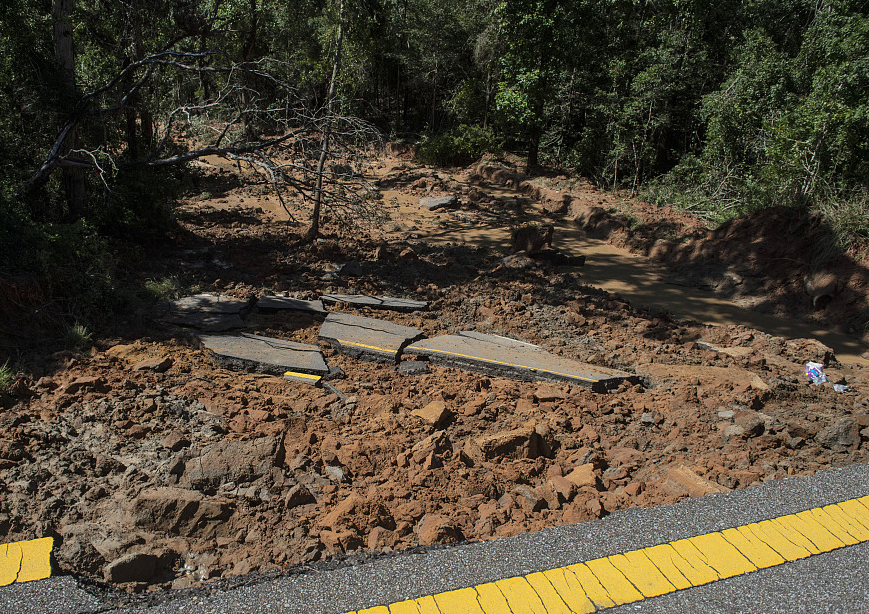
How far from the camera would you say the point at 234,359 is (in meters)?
4.82

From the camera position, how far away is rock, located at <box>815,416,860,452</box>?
346 cm

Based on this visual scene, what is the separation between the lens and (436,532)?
8.99ft

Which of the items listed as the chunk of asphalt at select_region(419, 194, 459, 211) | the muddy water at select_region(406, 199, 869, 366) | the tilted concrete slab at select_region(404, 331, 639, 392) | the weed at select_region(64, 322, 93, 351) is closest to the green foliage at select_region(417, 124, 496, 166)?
the chunk of asphalt at select_region(419, 194, 459, 211)

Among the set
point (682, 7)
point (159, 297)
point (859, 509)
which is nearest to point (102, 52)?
point (159, 297)

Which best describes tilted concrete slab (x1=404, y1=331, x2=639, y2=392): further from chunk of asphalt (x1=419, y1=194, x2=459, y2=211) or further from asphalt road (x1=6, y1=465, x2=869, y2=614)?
chunk of asphalt (x1=419, y1=194, x2=459, y2=211)

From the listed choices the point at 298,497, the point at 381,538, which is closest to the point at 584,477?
the point at 381,538

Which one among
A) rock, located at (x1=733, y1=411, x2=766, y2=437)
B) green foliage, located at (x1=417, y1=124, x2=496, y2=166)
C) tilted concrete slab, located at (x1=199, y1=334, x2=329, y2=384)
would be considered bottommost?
tilted concrete slab, located at (x1=199, y1=334, x2=329, y2=384)

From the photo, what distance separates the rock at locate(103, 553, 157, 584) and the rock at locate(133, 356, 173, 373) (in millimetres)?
2080

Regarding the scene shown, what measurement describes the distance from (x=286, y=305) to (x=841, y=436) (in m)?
5.10

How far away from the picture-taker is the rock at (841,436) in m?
3.46

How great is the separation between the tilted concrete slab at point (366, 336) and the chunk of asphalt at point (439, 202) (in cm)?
684

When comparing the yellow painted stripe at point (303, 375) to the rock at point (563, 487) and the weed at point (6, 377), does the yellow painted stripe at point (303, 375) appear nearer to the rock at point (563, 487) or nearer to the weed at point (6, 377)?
the weed at point (6, 377)

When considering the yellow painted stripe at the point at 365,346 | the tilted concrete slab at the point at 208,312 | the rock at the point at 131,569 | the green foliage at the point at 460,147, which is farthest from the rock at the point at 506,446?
the green foliage at the point at 460,147

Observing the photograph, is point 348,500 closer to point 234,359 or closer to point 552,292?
point 234,359
